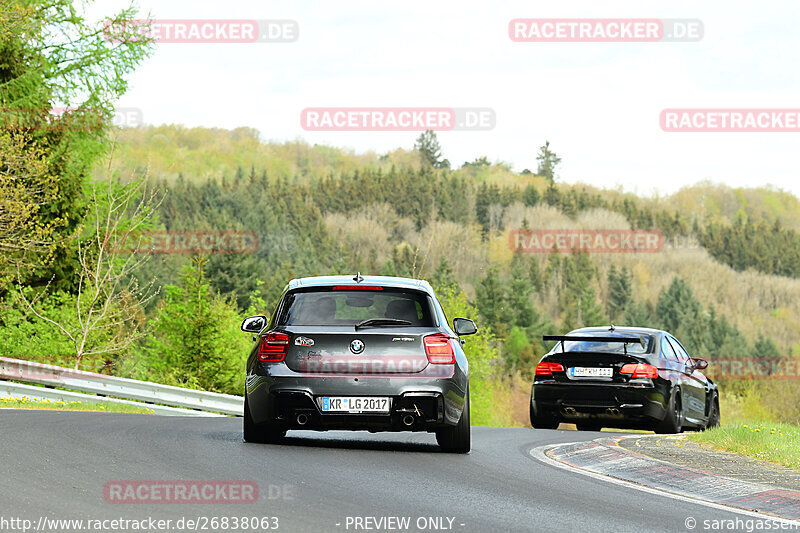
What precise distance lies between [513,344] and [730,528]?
375 feet

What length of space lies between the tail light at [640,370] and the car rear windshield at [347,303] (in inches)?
246

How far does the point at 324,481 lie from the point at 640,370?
358 inches

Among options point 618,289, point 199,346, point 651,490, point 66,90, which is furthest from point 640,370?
point 618,289

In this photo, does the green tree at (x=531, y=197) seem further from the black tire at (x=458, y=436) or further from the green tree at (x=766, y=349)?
the black tire at (x=458, y=436)

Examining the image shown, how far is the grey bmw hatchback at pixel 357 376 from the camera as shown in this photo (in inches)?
415

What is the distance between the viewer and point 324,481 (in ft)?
27.6

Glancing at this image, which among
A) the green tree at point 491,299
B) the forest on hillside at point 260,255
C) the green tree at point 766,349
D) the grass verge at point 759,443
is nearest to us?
the grass verge at point 759,443

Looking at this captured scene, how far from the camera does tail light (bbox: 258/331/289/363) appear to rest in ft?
35.3

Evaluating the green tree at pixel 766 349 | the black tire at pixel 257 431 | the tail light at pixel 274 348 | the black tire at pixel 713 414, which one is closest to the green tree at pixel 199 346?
the black tire at pixel 713 414

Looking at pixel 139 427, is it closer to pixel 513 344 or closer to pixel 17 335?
pixel 17 335

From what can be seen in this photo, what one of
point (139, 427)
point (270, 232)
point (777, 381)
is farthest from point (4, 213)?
point (270, 232)

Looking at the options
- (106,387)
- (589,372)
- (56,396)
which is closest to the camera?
(589,372)

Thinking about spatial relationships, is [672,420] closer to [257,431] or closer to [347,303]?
[347,303]

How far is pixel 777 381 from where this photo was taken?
99188 mm
